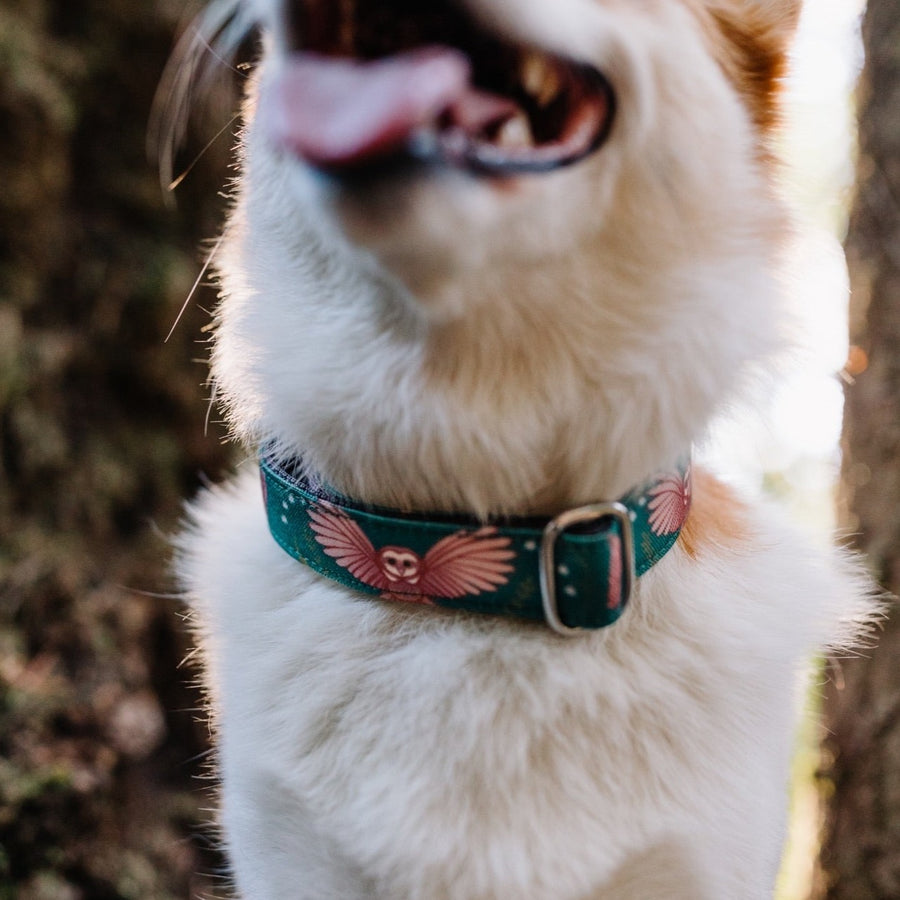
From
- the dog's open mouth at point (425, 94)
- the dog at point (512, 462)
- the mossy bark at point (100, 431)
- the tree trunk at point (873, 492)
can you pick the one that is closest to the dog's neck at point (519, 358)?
the dog at point (512, 462)

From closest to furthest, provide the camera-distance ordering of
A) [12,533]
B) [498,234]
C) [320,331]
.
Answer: [498,234], [320,331], [12,533]

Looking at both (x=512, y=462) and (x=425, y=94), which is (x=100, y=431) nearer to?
(x=512, y=462)

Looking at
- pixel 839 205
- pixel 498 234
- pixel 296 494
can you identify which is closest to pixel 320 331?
pixel 296 494

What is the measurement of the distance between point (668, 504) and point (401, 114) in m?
0.60

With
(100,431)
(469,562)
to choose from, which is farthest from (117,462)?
(469,562)

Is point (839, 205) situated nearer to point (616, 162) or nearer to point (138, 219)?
point (616, 162)

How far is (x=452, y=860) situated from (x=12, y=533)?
1.97 m

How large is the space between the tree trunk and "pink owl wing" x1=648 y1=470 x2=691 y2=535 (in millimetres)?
1028

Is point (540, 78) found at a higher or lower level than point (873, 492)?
higher

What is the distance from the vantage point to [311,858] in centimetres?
115

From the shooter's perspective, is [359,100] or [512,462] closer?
[359,100]

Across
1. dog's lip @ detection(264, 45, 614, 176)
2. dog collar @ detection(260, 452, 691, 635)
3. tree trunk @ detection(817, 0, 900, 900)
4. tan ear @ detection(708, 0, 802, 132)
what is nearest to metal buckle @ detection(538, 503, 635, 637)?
dog collar @ detection(260, 452, 691, 635)

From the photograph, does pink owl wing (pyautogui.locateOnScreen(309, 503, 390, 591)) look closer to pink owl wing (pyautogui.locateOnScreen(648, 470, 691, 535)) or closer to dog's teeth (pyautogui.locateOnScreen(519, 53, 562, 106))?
pink owl wing (pyautogui.locateOnScreen(648, 470, 691, 535))

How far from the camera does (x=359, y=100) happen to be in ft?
2.97
